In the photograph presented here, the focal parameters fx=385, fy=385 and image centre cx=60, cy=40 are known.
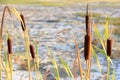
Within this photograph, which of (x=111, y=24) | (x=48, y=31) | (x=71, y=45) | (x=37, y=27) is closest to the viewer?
(x=71, y=45)

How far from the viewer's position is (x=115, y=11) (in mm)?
13336

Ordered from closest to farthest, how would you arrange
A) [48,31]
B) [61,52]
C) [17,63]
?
[17,63], [61,52], [48,31]

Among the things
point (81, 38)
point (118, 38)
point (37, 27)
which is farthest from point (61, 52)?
point (37, 27)

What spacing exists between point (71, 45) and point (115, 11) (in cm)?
654

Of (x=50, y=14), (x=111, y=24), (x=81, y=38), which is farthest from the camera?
(x=50, y=14)

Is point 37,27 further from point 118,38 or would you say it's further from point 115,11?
point 115,11

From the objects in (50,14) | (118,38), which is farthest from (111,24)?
(50,14)

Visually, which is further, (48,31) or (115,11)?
(115,11)

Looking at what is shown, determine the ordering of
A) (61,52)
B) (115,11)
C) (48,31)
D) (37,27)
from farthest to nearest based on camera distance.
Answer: (115,11), (37,27), (48,31), (61,52)

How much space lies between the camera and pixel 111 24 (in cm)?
1023

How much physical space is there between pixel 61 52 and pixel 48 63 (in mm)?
835

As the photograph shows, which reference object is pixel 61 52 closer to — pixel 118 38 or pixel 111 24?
pixel 118 38

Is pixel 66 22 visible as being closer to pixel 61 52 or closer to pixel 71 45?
pixel 71 45

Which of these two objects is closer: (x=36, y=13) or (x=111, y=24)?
(x=111, y=24)
